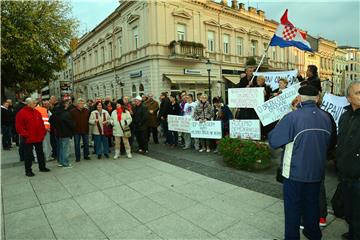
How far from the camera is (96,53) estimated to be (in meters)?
37.8

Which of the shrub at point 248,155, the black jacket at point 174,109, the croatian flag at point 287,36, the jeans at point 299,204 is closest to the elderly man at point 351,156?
the jeans at point 299,204

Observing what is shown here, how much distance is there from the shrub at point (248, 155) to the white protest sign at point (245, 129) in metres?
0.65

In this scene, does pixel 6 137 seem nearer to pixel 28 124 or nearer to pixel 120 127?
pixel 28 124

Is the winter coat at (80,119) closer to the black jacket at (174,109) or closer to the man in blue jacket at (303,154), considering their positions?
the black jacket at (174,109)

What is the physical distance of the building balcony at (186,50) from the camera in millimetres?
24188

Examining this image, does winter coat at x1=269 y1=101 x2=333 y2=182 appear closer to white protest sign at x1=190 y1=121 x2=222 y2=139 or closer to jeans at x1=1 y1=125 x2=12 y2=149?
white protest sign at x1=190 y1=121 x2=222 y2=139

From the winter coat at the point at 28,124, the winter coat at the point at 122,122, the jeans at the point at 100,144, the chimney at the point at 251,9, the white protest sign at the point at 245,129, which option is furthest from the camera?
the chimney at the point at 251,9

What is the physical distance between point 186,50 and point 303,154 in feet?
75.2

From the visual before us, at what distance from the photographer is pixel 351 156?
10.1ft

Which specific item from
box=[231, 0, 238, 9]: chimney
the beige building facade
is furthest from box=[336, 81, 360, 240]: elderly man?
box=[231, 0, 238, 9]: chimney

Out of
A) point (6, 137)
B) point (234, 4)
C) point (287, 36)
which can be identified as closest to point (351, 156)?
point (287, 36)

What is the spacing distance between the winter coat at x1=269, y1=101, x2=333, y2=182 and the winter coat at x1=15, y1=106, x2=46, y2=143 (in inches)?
249

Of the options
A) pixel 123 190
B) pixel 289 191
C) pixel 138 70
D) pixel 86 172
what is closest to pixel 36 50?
pixel 138 70

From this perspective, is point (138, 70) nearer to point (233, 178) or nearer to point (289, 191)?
point (233, 178)
